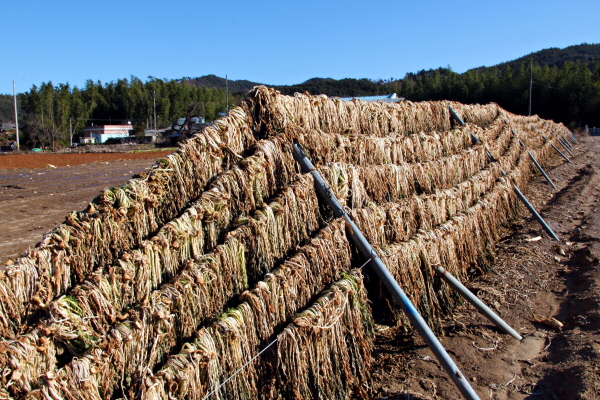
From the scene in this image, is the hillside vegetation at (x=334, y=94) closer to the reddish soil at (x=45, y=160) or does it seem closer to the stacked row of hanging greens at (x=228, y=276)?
the reddish soil at (x=45, y=160)

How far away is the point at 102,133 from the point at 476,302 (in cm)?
6784

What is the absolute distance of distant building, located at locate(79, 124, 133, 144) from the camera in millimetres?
63781

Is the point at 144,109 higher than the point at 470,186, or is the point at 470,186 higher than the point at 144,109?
the point at 144,109

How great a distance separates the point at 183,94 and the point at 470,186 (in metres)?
73.5

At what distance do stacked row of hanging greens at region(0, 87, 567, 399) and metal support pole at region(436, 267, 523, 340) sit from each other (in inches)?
9.3

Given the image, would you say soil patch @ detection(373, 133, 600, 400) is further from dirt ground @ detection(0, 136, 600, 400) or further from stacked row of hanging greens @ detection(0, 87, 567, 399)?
stacked row of hanging greens @ detection(0, 87, 567, 399)

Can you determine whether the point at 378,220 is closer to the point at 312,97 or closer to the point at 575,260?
the point at 312,97

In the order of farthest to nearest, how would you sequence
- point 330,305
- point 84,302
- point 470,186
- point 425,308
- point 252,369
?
point 470,186 < point 425,308 < point 330,305 < point 252,369 < point 84,302

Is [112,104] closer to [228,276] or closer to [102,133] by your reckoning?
[102,133]

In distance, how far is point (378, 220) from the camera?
4609mm

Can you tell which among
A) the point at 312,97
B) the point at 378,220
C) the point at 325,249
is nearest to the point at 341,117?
the point at 312,97

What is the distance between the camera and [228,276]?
343cm

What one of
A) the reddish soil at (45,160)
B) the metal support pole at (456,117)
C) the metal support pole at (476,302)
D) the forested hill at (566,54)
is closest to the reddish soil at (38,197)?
the reddish soil at (45,160)

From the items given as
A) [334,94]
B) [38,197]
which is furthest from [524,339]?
[334,94]
